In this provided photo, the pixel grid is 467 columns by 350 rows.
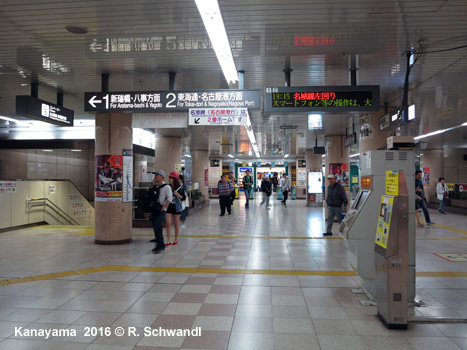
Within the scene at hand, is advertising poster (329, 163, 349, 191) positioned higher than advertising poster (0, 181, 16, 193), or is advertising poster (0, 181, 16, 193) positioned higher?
advertising poster (329, 163, 349, 191)

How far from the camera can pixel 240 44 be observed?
16.7 feet

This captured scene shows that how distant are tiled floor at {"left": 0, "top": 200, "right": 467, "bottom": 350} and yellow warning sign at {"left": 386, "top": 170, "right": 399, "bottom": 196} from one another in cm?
130

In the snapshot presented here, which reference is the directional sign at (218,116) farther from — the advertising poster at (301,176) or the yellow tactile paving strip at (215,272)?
the advertising poster at (301,176)

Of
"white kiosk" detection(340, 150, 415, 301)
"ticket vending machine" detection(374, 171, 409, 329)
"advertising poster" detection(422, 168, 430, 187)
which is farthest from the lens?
"advertising poster" detection(422, 168, 430, 187)

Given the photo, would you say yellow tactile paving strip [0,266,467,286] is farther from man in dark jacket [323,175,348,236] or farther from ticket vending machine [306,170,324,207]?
ticket vending machine [306,170,324,207]

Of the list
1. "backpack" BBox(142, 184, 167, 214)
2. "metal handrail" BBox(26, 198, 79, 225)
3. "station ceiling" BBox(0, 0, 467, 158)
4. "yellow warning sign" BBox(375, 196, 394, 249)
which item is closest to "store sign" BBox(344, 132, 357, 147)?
"station ceiling" BBox(0, 0, 467, 158)

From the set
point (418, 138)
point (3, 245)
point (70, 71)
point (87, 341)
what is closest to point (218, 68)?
point (70, 71)

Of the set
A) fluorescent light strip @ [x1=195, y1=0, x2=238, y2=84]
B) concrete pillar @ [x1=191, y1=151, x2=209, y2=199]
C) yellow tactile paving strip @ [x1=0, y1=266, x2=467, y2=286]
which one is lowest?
yellow tactile paving strip @ [x1=0, y1=266, x2=467, y2=286]

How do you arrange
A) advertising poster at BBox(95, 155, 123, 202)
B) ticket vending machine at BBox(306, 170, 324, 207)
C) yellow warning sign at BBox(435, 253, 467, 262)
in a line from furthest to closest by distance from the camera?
ticket vending machine at BBox(306, 170, 324, 207)
advertising poster at BBox(95, 155, 123, 202)
yellow warning sign at BBox(435, 253, 467, 262)

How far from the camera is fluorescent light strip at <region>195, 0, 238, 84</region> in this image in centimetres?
389

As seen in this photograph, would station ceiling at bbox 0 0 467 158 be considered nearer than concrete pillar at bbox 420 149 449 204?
Yes

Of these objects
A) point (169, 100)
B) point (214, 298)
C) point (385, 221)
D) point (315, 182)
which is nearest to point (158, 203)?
point (169, 100)

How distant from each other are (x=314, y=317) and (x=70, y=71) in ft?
20.1

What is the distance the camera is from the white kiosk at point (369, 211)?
3.67 meters
